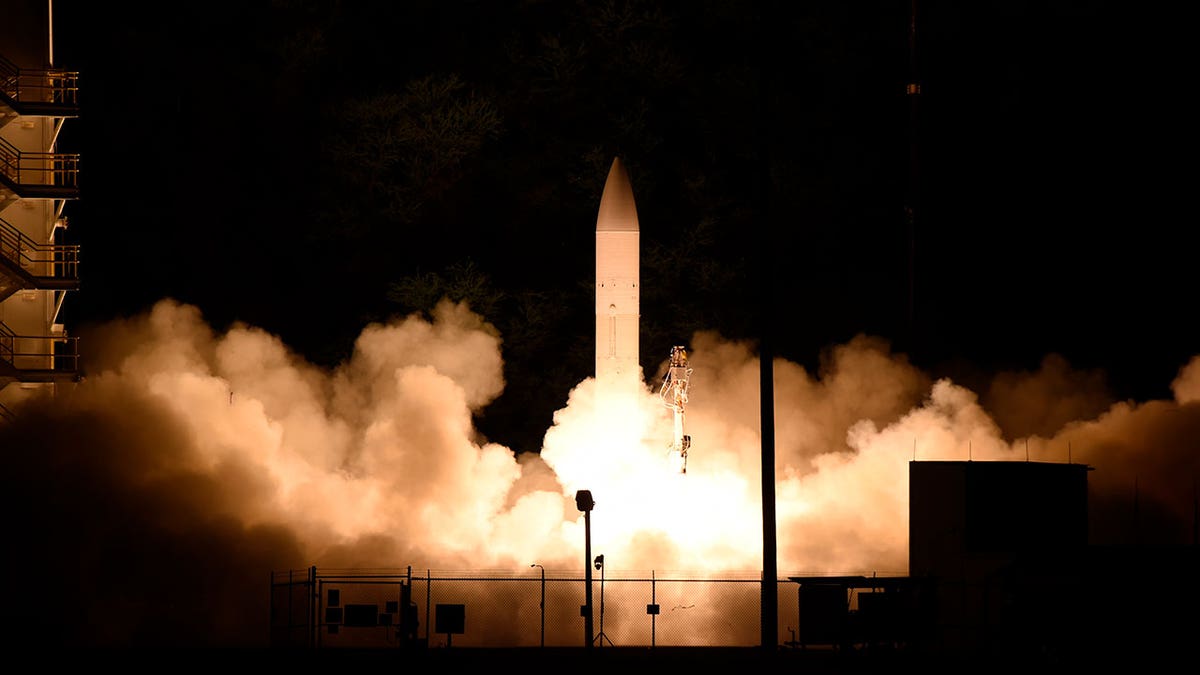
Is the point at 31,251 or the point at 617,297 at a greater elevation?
the point at 31,251

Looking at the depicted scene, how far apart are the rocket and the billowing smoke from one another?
0.79m

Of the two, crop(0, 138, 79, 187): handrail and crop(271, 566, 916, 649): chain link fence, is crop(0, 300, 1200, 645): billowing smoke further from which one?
crop(0, 138, 79, 187): handrail

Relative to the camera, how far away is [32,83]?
144 ft

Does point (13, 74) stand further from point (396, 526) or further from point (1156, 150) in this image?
point (1156, 150)

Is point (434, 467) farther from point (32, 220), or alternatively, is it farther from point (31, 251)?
point (32, 220)

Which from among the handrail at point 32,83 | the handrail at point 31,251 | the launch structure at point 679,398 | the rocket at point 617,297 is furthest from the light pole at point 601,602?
the handrail at point 32,83

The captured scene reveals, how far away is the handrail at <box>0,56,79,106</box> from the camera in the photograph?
4309cm

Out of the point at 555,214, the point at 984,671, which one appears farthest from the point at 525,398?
the point at 984,671

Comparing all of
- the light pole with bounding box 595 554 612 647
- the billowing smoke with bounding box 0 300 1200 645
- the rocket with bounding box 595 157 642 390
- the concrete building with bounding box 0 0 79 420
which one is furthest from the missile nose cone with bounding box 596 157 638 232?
the concrete building with bounding box 0 0 79 420

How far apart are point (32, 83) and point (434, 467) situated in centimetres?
1407

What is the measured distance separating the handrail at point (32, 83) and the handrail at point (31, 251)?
3.19 meters

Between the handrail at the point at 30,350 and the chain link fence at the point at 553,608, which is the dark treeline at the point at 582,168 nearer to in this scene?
the handrail at the point at 30,350

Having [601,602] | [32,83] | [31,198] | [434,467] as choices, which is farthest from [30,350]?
[601,602]

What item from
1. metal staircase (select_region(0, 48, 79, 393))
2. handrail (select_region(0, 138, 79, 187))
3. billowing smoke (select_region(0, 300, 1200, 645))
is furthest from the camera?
handrail (select_region(0, 138, 79, 187))
